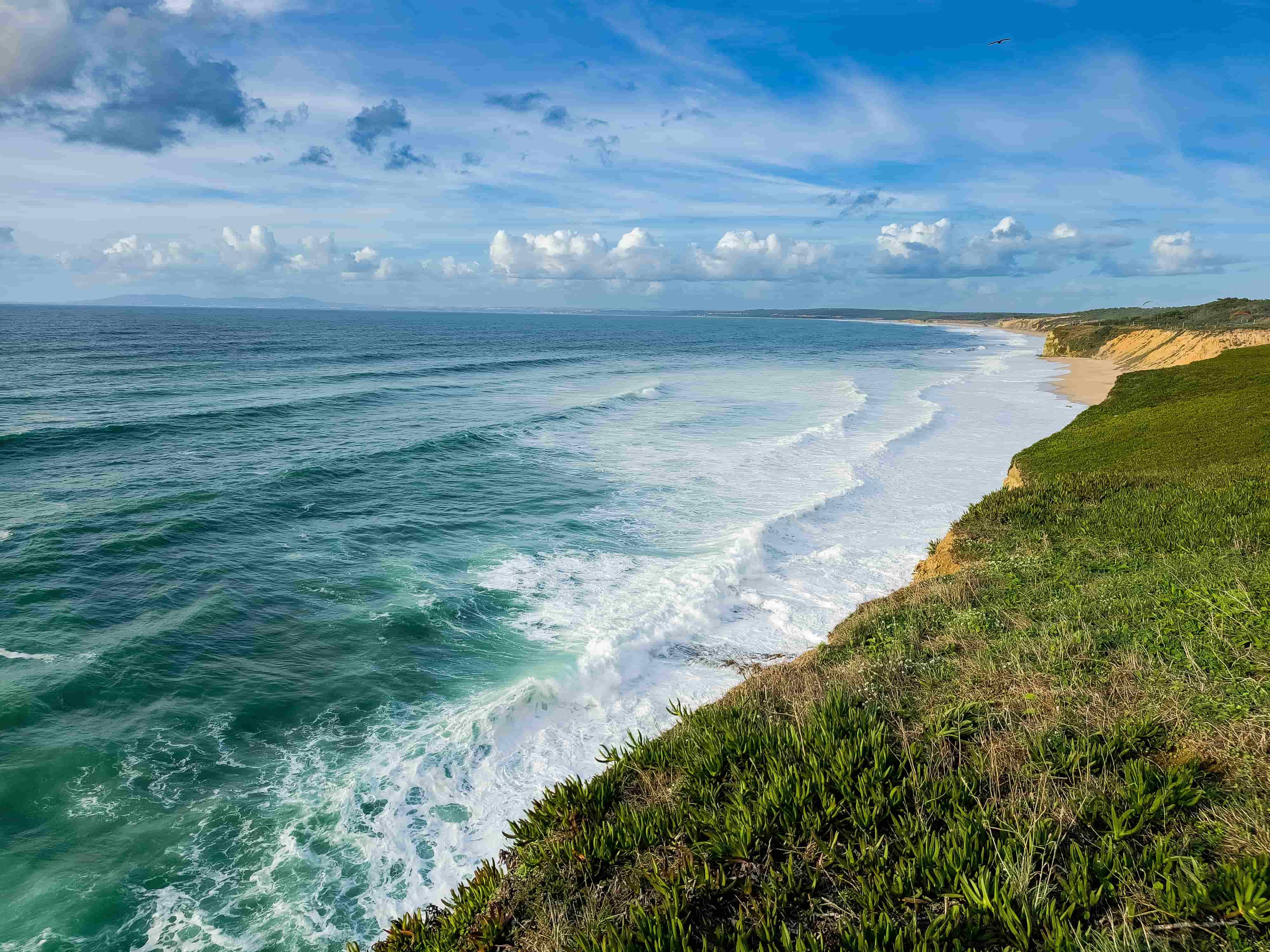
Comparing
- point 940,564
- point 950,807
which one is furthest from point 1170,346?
point 950,807

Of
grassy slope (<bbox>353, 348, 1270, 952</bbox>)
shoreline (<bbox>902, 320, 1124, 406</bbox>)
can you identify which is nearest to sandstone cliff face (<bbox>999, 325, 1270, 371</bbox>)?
shoreline (<bbox>902, 320, 1124, 406</bbox>)

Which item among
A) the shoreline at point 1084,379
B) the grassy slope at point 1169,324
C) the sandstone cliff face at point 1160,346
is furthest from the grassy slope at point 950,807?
Answer: the grassy slope at point 1169,324

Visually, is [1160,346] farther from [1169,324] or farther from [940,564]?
[940,564]

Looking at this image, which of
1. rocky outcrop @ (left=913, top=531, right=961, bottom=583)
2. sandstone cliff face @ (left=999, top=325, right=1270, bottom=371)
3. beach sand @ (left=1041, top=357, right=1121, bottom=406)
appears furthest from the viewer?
sandstone cliff face @ (left=999, top=325, right=1270, bottom=371)

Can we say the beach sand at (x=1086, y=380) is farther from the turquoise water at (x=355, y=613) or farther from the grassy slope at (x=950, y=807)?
the grassy slope at (x=950, y=807)

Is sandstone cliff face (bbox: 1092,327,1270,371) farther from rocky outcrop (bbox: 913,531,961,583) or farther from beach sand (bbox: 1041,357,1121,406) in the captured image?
rocky outcrop (bbox: 913,531,961,583)

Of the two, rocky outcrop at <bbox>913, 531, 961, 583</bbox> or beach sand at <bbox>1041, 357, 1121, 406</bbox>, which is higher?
beach sand at <bbox>1041, 357, 1121, 406</bbox>

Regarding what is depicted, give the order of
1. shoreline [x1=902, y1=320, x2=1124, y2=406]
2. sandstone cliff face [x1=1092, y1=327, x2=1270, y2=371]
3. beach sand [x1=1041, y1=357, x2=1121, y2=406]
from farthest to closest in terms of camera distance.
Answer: sandstone cliff face [x1=1092, y1=327, x2=1270, y2=371] → shoreline [x1=902, y1=320, x2=1124, y2=406] → beach sand [x1=1041, y1=357, x2=1121, y2=406]
